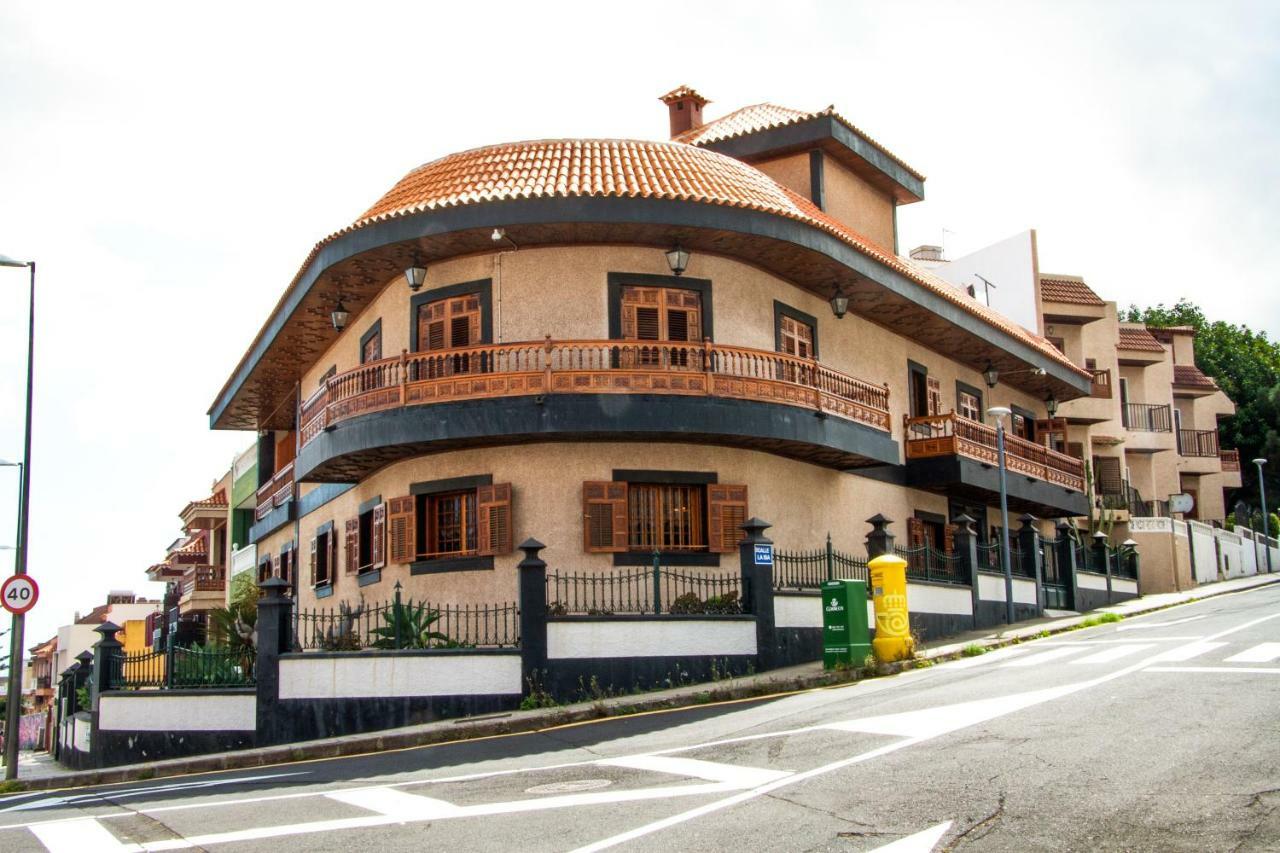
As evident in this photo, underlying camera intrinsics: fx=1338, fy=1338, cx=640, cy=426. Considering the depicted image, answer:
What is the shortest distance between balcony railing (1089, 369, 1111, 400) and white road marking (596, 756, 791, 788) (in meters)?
35.7

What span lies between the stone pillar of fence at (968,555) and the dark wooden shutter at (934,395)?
4.67 m

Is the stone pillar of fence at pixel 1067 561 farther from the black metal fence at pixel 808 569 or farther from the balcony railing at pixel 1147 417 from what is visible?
the balcony railing at pixel 1147 417

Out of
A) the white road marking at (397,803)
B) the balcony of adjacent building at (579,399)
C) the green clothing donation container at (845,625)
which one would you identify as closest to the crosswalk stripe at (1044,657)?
the green clothing donation container at (845,625)

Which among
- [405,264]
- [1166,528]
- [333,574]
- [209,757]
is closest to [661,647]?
[209,757]

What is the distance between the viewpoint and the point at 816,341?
25.6 m

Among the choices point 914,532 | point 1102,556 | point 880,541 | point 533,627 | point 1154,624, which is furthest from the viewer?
point 1102,556

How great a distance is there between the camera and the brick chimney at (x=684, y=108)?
33.5 metres

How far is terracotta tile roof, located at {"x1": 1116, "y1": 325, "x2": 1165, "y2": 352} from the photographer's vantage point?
5369 cm

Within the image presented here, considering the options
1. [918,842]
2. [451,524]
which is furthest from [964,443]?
[918,842]

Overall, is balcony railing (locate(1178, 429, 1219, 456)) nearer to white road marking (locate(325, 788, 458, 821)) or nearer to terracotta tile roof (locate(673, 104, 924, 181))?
terracotta tile roof (locate(673, 104, 924, 181))

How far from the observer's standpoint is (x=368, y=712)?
18.2 m

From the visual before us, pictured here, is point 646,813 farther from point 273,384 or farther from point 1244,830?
point 273,384

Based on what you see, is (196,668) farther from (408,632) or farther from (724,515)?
(724,515)

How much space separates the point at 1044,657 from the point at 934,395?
1343cm
